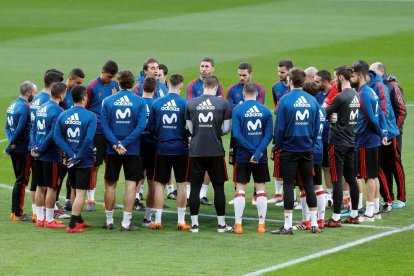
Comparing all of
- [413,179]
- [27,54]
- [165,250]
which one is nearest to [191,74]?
[27,54]

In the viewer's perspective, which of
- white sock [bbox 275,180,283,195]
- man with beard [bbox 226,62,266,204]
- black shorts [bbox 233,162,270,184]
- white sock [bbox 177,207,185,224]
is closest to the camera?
black shorts [bbox 233,162,270,184]

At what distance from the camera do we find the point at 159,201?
53.9 ft

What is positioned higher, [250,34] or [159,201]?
[250,34]

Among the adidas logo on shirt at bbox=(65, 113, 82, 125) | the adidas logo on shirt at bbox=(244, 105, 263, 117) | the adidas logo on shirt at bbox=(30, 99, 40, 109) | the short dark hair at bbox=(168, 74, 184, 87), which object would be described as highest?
the short dark hair at bbox=(168, 74, 184, 87)

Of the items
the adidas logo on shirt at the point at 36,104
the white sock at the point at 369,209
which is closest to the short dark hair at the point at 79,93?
the adidas logo on shirt at the point at 36,104

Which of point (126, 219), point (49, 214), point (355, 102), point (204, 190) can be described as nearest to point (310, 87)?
point (355, 102)

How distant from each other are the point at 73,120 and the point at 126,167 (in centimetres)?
109

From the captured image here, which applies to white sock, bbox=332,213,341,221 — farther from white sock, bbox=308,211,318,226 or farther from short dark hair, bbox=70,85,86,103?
short dark hair, bbox=70,85,86,103

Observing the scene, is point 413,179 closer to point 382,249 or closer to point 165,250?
point 382,249

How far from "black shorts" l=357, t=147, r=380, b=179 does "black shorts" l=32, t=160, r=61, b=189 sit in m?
4.55

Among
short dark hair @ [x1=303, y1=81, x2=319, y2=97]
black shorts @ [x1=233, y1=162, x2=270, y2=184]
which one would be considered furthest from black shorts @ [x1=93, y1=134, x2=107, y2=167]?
short dark hair @ [x1=303, y1=81, x2=319, y2=97]

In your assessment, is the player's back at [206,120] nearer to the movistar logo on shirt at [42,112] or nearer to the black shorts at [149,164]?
the black shorts at [149,164]

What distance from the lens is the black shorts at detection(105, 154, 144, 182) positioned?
16359 mm

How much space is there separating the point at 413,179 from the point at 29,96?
7267mm
